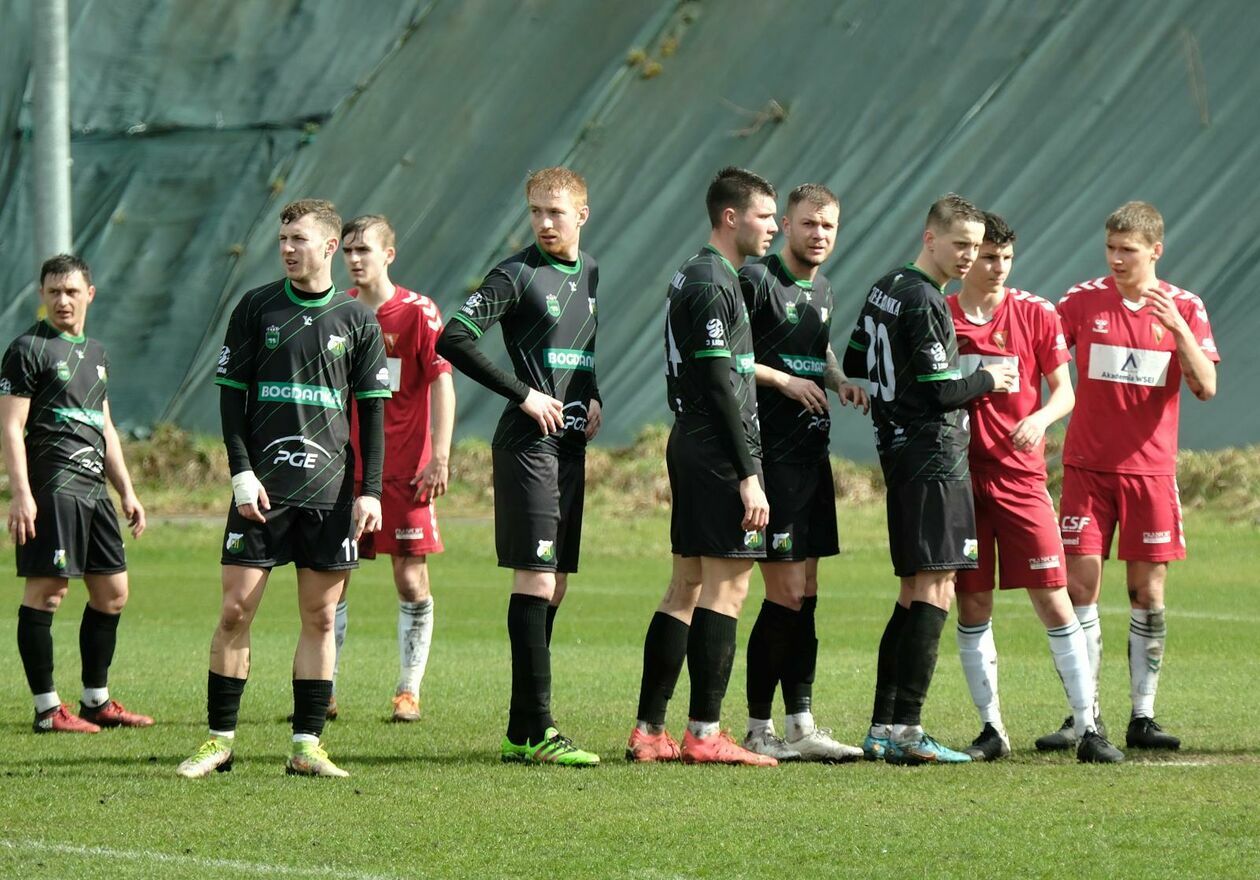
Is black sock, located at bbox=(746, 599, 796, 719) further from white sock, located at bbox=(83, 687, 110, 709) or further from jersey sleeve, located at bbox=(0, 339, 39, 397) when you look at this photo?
jersey sleeve, located at bbox=(0, 339, 39, 397)

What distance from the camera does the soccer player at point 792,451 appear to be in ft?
25.6

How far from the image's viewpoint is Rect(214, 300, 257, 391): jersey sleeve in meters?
7.17

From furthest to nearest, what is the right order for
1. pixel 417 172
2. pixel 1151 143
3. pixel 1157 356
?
pixel 417 172, pixel 1151 143, pixel 1157 356

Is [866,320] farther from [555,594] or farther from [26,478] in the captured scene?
[26,478]

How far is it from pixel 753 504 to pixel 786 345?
0.94m

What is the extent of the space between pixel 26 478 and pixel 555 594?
2.61 metres

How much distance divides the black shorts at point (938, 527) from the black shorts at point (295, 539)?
2.28 meters

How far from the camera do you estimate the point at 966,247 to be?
7.57m

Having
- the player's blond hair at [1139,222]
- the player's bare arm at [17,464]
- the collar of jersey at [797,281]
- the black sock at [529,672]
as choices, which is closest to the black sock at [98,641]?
the player's bare arm at [17,464]

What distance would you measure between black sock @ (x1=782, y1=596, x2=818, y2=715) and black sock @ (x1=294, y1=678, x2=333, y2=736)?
79.5 inches

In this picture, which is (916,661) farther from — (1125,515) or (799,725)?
(1125,515)

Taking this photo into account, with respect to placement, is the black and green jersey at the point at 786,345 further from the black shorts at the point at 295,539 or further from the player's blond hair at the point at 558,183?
the black shorts at the point at 295,539

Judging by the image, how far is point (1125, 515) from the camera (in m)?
8.33

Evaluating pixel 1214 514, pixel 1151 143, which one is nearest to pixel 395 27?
pixel 1151 143
